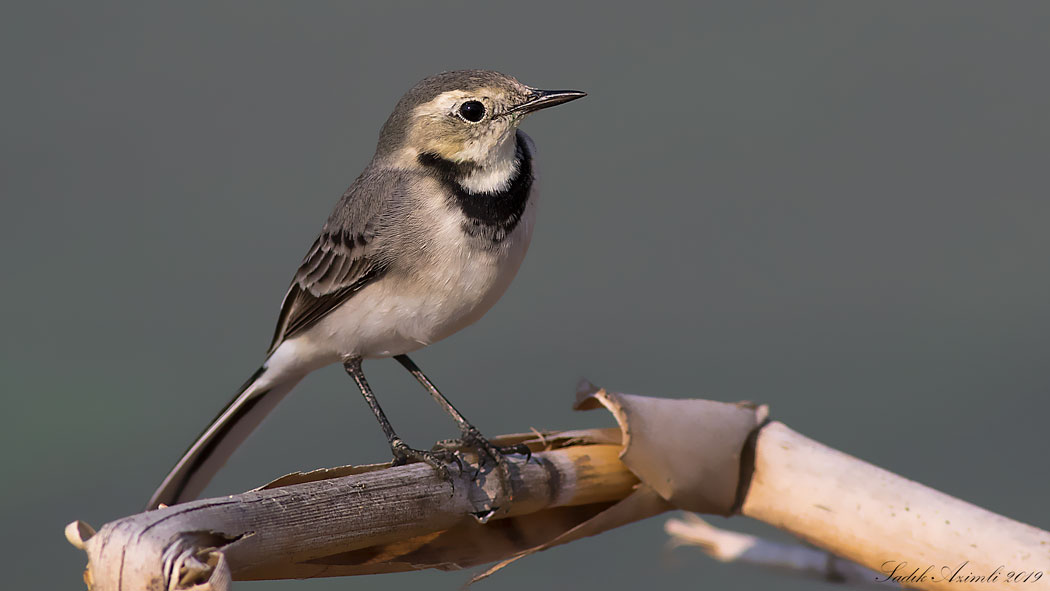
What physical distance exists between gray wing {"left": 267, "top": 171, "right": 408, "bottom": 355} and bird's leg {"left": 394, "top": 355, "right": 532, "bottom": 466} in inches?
17.2

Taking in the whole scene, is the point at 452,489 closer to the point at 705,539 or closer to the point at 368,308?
the point at 368,308

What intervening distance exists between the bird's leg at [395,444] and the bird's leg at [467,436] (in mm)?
143

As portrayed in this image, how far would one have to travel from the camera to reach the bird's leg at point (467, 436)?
A: 9.02 feet

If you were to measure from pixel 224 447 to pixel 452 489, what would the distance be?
79 cm

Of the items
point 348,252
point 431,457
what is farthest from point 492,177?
point 431,457

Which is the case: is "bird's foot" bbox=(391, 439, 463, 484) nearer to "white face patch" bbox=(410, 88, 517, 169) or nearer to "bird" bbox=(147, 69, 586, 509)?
"bird" bbox=(147, 69, 586, 509)

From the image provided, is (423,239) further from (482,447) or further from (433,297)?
(482,447)

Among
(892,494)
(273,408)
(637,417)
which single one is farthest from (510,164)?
(892,494)

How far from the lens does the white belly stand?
102 inches

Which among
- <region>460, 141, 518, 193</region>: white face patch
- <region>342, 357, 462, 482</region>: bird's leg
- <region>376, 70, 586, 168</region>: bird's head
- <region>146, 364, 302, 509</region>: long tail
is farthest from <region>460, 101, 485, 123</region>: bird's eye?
<region>146, 364, 302, 509</region>: long tail

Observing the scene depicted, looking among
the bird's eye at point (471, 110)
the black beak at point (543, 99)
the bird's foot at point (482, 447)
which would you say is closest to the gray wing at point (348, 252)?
the bird's eye at point (471, 110)

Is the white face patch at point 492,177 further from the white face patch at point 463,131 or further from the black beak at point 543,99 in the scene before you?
the black beak at point 543,99

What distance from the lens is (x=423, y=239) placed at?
262 cm

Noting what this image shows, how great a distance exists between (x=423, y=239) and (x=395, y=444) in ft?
2.01
